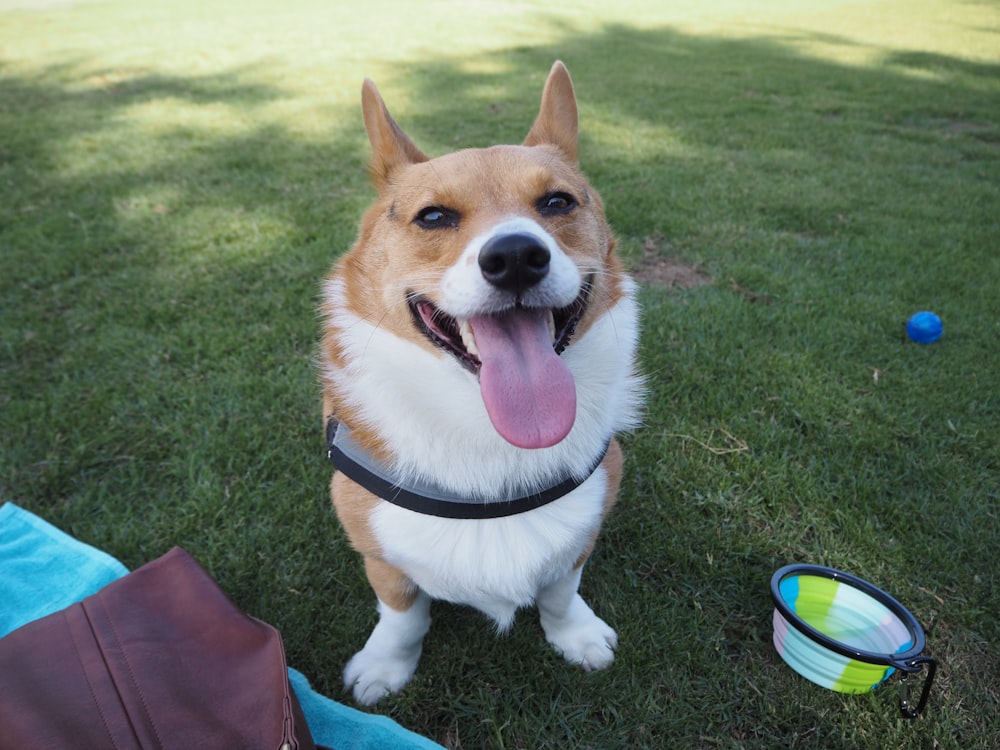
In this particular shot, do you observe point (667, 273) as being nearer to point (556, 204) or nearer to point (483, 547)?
point (556, 204)

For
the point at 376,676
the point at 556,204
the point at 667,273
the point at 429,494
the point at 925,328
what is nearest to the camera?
the point at 429,494

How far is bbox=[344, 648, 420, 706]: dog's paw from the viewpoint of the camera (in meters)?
2.20

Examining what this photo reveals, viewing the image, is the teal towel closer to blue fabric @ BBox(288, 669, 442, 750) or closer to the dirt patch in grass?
blue fabric @ BBox(288, 669, 442, 750)

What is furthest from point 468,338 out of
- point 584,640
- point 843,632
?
point 843,632

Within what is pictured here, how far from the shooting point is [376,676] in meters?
2.21

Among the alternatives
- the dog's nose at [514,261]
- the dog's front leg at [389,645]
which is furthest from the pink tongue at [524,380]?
the dog's front leg at [389,645]

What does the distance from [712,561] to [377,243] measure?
1.91m

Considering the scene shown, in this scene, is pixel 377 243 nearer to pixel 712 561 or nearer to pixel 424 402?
pixel 424 402

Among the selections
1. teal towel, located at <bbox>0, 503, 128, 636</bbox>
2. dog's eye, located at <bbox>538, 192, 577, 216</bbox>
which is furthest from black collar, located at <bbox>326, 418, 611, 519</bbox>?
→ teal towel, located at <bbox>0, 503, 128, 636</bbox>

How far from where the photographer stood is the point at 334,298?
6.83 ft

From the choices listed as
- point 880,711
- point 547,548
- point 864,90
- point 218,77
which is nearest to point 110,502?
point 547,548

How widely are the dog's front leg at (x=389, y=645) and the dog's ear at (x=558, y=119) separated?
1.79 meters

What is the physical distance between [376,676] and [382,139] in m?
2.01

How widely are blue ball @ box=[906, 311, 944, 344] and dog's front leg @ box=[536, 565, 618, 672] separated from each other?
2.87 m
